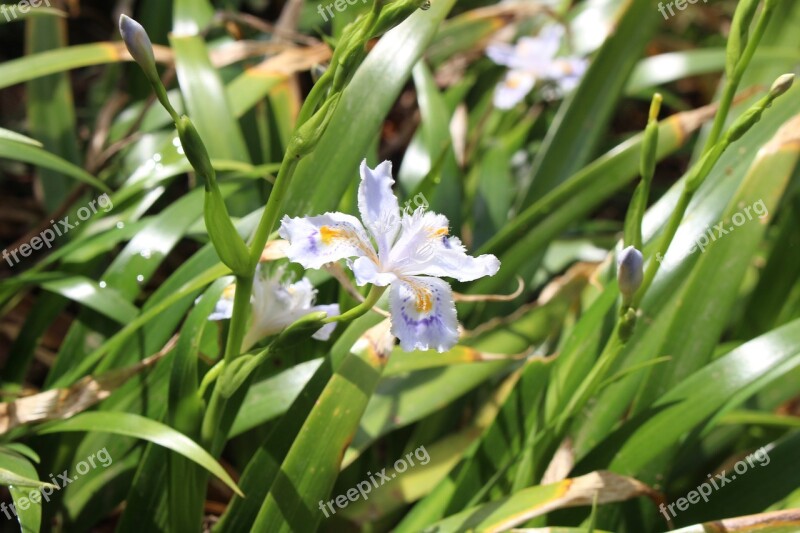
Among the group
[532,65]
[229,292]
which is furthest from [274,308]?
[532,65]

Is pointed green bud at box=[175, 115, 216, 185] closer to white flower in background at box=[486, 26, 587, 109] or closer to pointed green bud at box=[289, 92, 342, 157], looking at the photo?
pointed green bud at box=[289, 92, 342, 157]

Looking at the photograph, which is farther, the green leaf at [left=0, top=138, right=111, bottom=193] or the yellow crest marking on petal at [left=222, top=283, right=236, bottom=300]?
the green leaf at [left=0, top=138, right=111, bottom=193]

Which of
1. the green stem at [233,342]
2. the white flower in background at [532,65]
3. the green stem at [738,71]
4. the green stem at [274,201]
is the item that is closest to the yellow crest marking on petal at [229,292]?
the green stem at [233,342]

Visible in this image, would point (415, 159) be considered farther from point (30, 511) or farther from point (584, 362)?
point (30, 511)

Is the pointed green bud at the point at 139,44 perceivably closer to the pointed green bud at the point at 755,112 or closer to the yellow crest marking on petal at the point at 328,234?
the yellow crest marking on petal at the point at 328,234

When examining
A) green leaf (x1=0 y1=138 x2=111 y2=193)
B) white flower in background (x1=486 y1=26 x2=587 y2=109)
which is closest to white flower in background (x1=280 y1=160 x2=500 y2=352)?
green leaf (x1=0 y1=138 x2=111 y2=193)

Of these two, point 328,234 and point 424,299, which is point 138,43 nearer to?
point 328,234
